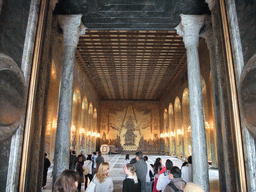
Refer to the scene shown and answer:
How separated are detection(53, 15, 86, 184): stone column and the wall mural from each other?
20157mm

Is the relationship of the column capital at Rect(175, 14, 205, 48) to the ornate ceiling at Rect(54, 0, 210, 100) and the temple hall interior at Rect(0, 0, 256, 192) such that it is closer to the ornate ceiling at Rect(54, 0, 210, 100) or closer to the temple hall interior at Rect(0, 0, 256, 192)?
the temple hall interior at Rect(0, 0, 256, 192)

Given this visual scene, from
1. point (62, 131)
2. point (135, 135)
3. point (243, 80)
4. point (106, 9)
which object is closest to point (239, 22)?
point (243, 80)

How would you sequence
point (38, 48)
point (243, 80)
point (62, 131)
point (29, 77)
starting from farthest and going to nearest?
point (62, 131), point (38, 48), point (29, 77), point (243, 80)

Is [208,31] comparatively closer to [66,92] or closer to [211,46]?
[211,46]

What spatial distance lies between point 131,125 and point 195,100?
21.0m

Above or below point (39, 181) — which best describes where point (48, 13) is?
above

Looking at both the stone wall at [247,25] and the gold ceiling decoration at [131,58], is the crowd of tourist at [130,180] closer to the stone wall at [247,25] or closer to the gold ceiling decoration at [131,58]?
the stone wall at [247,25]

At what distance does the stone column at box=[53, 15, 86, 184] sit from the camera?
5.16 metres

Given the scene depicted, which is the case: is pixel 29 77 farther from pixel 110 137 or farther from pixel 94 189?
pixel 110 137

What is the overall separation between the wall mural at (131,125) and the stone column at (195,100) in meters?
20.2

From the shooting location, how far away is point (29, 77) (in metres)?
3.73

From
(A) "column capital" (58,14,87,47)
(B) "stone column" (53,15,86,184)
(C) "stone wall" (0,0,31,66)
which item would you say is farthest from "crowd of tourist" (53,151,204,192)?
(A) "column capital" (58,14,87,47)

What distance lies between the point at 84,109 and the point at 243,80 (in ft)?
48.4

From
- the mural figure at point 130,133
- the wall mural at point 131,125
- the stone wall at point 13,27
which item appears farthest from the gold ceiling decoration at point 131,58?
the stone wall at point 13,27
